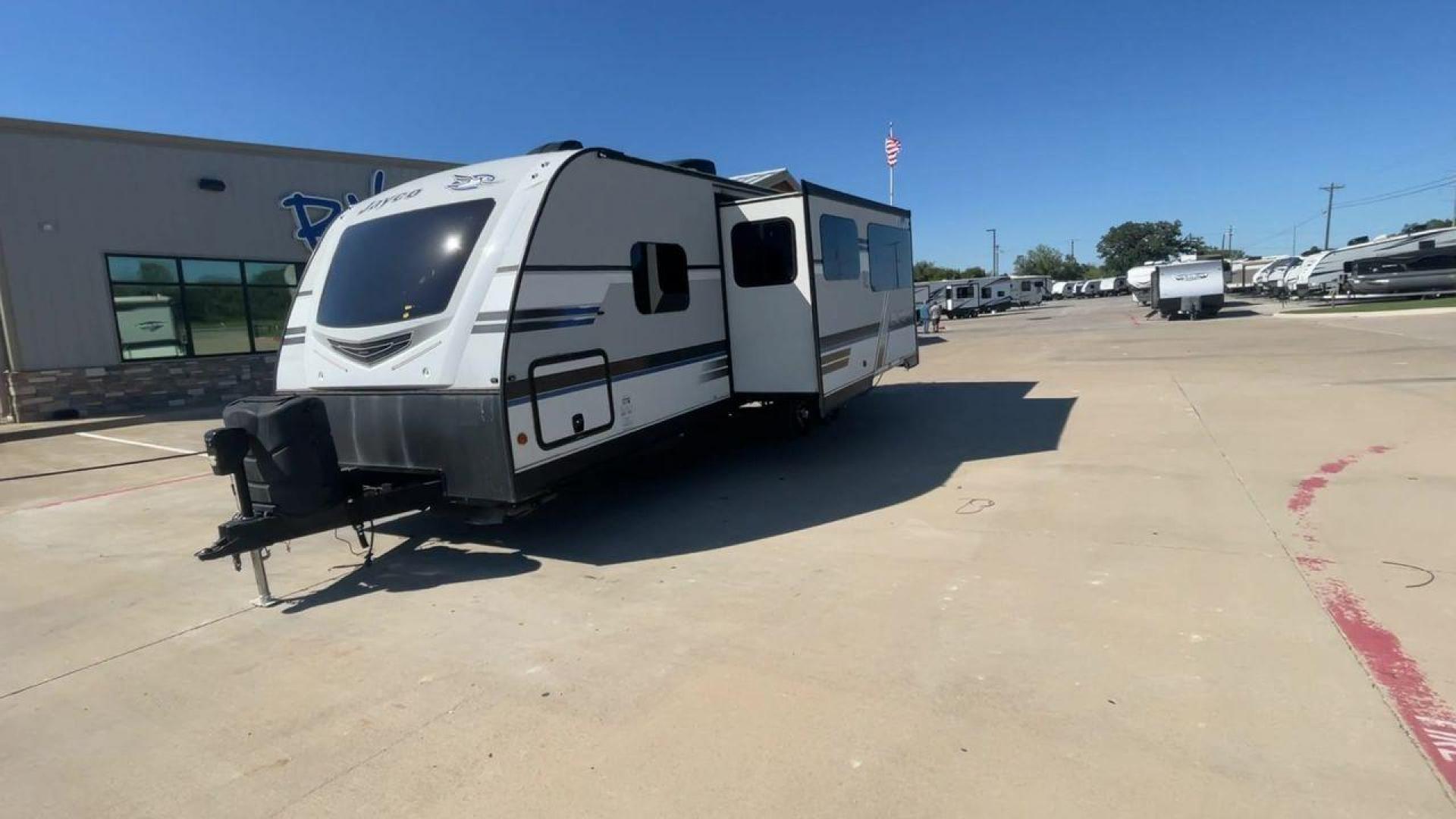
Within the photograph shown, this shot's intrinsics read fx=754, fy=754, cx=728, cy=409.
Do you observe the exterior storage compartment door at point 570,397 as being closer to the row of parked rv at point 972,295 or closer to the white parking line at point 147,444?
the white parking line at point 147,444

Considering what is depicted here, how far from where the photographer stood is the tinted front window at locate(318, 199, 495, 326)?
521 centimetres

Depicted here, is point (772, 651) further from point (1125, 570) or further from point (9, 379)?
point (9, 379)

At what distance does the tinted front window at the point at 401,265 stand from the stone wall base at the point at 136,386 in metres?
9.73

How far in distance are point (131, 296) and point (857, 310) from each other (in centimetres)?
1456

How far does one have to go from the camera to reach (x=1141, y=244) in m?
99.7

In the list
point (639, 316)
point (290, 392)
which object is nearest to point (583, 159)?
point (639, 316)

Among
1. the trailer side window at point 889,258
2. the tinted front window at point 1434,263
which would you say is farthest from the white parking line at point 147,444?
the tinted front window at point 1434,263

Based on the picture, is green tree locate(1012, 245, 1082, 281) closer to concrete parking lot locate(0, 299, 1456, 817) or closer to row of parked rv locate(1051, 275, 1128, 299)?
row of parked rv locate(1051, 275, 1128, 299)

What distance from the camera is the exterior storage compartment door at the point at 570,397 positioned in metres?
5.12

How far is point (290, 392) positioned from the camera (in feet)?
19.3

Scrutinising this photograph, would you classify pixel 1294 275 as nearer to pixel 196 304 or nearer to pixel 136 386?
Answer: pixel 196 304

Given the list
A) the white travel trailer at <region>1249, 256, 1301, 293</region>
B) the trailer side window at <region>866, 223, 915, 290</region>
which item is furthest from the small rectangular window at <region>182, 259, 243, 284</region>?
the white travel trailer at <region>1249, 256, 1301, 293</region>

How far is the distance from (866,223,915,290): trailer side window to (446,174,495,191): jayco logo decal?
16.3 feet

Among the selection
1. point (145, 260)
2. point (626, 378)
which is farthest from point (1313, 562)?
point (145, 260)
